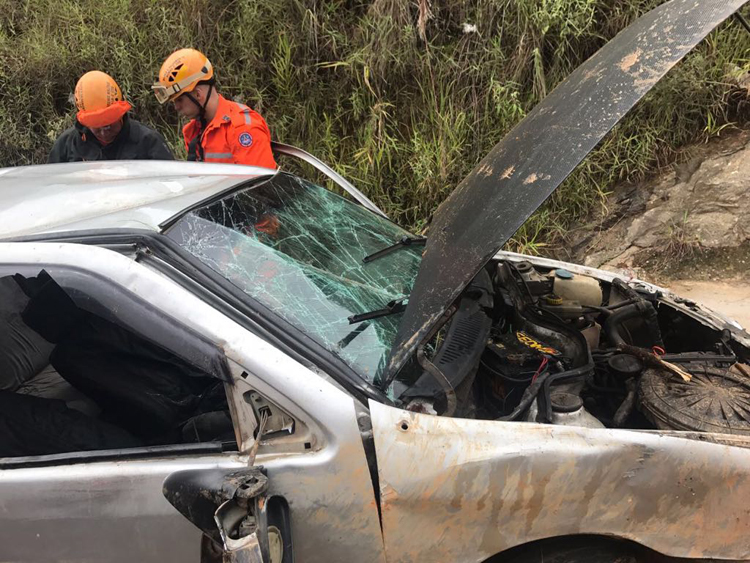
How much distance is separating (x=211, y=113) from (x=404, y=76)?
2.37 m

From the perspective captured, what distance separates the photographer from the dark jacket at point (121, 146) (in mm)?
3754

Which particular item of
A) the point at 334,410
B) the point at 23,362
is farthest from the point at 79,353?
the point at 334,410

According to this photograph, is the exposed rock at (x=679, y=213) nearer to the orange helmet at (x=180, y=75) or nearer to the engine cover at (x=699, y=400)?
the engine cover at (x=699, y=400)

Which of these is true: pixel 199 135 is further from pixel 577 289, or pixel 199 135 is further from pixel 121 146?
pixel 577 289

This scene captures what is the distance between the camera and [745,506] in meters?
1.57

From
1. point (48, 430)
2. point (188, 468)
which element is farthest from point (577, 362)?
point (48, 430)

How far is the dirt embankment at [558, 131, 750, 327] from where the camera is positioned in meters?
4.67

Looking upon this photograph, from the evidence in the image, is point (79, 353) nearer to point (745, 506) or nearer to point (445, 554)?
point (445, 554)

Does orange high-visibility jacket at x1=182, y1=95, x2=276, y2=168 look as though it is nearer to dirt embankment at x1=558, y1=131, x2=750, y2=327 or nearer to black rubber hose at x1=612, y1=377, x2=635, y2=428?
black rubber hose at x1=612, y1=377, x2=635, y2=428

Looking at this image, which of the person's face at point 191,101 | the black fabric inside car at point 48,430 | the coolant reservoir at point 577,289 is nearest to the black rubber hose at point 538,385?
the coolant reservoir at point 577,289

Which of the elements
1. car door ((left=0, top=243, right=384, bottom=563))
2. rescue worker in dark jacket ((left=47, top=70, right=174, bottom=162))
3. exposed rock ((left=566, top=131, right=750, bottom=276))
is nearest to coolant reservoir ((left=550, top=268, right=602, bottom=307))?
car door ((left=0, top=243, right=384, bottom=563))

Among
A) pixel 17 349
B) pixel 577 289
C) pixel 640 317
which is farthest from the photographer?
pixel 577 289

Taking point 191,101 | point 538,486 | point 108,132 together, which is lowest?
point 538,486

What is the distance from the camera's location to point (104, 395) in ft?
6.62
